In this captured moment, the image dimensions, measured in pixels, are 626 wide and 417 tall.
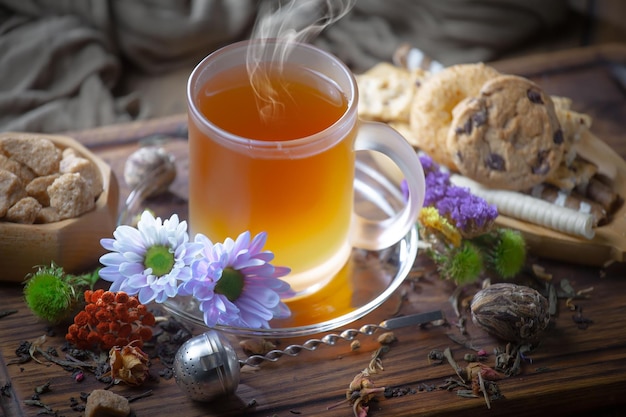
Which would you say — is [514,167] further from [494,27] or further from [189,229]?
[494,27]

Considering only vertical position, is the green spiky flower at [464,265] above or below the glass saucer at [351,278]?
above

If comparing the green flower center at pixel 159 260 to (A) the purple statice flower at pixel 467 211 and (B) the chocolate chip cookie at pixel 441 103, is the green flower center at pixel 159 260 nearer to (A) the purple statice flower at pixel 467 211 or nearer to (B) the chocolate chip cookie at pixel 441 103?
(A) the purple statice flower at pixel 467 211

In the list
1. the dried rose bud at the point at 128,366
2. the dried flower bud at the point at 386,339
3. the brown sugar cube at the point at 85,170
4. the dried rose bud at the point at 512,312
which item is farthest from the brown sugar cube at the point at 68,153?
the dried rose bud at the point at 512,312

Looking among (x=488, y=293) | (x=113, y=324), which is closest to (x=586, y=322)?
(x=488, y=293)

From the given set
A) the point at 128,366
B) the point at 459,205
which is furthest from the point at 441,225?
the point at 128,366

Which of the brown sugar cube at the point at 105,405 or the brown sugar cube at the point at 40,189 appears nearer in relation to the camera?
the brown sugar cube at the point at 105,405

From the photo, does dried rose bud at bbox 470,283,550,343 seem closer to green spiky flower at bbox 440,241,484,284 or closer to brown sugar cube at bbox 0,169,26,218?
green spiky flower at bbox 440,241,484,284

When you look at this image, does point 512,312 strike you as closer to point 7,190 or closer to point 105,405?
point 105,405
